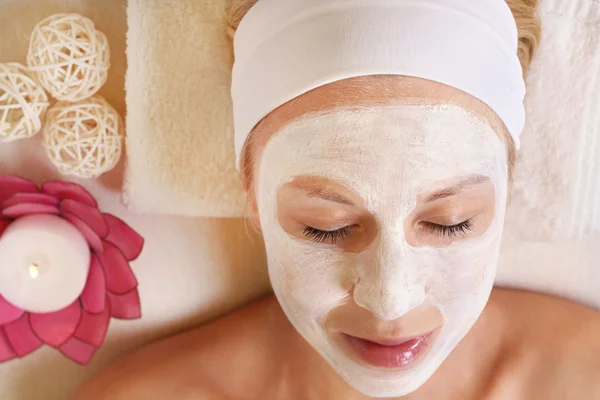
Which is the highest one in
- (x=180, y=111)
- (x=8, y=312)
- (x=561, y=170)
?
(x=180, y=111)

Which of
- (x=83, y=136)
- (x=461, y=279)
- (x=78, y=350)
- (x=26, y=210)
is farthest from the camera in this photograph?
(x=78, y=350)

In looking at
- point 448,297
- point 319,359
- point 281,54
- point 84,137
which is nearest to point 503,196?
point 448,297

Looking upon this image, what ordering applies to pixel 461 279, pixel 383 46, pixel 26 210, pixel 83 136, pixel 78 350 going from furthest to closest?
pixel 78 350, pixel 26 210, pixel 83 136, pixel 461 279, pixel 383 46

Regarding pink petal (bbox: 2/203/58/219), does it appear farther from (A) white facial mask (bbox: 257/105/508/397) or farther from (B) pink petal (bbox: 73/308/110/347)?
(A) white facial mask (bbox: 257/105/508/397)

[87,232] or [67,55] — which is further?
[87,232]

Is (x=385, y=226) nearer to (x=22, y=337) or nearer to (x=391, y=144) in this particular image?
(x=391, y=144)

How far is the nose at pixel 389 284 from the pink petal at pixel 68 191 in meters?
0.54

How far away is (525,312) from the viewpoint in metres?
1.07

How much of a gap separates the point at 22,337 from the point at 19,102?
18.7 inches

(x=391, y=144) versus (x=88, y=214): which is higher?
(x=391, y=144)

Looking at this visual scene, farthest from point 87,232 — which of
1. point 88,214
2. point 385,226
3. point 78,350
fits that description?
point 385,226

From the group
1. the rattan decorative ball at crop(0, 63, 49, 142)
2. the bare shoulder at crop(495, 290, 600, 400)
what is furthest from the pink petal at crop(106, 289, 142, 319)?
the bare shoulder at crop(495, 290, 600, 400)

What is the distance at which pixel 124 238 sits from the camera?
3.53 ft

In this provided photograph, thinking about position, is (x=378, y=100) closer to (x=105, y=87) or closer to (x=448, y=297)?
(x=448, y=297)
